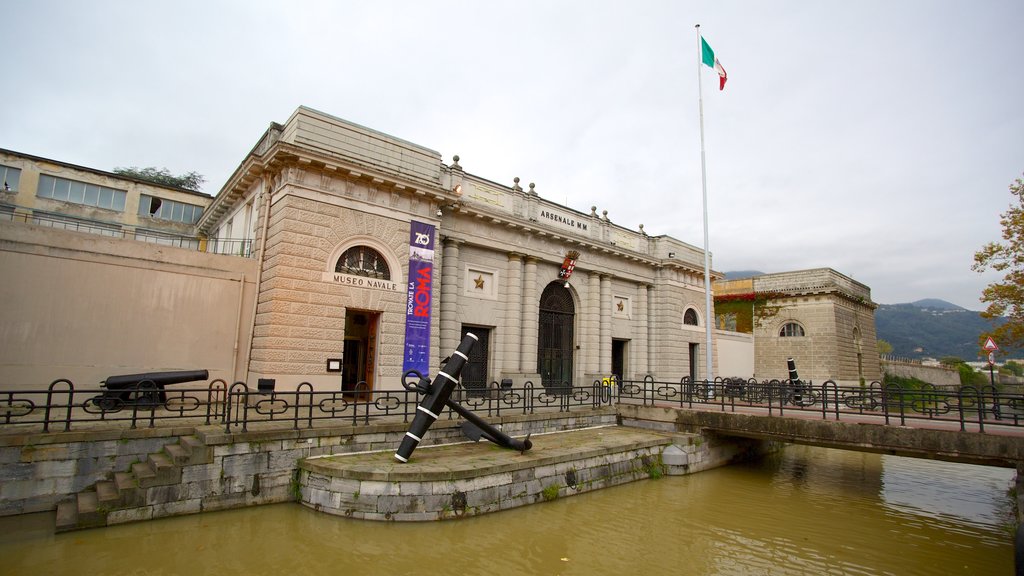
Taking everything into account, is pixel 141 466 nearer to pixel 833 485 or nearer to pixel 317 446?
pixel 317 446

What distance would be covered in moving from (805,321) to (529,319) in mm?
21050

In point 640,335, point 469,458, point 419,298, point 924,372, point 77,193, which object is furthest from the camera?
point 924,372

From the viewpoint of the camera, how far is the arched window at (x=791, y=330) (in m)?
32.1

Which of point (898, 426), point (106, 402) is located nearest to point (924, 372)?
point (898, 426)

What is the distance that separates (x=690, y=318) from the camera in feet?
89.7

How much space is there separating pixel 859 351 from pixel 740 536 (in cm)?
3178

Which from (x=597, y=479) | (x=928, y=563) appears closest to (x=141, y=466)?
(x=597, y=479)

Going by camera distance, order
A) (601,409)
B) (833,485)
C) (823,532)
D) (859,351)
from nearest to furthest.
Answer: (823,532) → (833,485) → (601,409) → (859,351)

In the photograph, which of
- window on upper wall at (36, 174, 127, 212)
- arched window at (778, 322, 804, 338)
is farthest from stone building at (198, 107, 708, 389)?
arched window at (778, 322, 804, 338)

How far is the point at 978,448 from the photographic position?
984 cm

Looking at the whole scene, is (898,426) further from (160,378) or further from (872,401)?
(160,378)

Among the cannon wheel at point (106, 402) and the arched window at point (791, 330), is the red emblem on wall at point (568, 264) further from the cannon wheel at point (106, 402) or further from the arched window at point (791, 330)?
the arched window at point (791, 330)

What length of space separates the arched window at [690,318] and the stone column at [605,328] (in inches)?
233

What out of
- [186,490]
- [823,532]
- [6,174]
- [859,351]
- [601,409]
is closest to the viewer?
[186,490]
